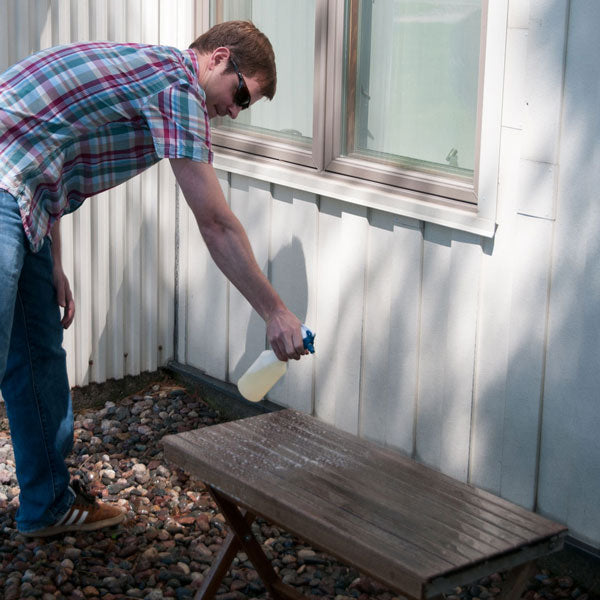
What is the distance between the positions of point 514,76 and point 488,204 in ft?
1.42

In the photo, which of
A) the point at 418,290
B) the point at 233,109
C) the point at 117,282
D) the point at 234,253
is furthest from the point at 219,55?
the point at 117,282

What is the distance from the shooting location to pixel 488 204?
12.3 ft

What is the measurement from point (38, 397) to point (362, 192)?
143cm

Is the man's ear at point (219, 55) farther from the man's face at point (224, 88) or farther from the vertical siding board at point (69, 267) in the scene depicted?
the vertical siding board at point (69, 267)

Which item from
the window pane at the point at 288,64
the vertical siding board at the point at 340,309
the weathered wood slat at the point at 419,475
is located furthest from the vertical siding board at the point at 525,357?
the window pane at the point at 288,64

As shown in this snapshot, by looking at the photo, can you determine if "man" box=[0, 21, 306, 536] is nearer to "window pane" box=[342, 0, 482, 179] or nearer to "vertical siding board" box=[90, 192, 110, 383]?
"window pane" box=[342, 0, 482, 179]

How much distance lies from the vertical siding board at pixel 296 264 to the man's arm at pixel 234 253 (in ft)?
4.16

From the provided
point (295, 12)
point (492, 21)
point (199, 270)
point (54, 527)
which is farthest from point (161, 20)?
point (54, 527)

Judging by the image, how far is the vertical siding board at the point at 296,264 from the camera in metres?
4.62

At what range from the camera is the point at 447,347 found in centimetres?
402

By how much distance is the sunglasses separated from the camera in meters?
3.41

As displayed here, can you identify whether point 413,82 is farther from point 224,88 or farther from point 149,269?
point 149,269

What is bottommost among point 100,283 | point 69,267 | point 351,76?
point 100,283

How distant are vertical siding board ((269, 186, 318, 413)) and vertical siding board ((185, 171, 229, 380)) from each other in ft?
1.58
